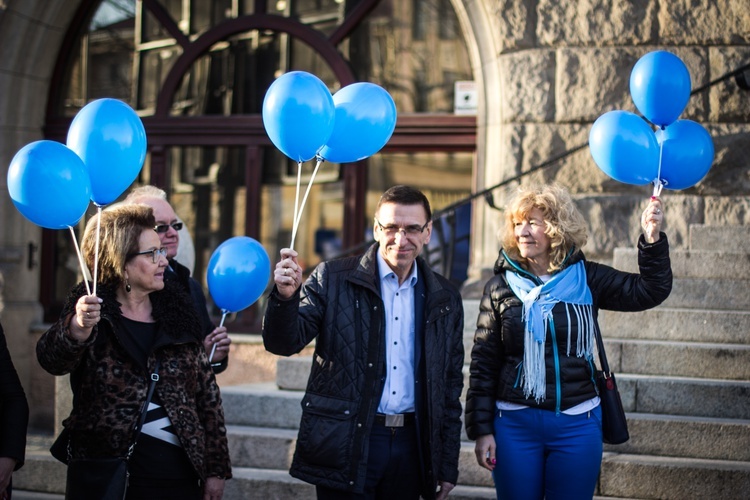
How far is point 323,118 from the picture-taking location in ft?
12.5

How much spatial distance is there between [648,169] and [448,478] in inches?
65.3

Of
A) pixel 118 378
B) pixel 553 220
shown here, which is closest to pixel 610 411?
pixel 553 220

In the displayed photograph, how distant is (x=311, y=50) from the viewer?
8.48m

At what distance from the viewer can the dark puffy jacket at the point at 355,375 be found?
3.79 m

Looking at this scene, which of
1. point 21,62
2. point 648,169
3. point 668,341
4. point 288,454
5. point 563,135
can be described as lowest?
point 288,454

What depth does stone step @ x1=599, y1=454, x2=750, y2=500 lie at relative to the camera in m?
4.90

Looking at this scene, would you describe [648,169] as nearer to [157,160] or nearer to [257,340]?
[257,340]

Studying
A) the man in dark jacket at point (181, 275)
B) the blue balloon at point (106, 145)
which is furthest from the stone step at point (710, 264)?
the blue balloon at point (106, 145)

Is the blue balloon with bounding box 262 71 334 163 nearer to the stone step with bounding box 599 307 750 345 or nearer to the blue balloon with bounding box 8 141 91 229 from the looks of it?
the blue balloon with bounding box 8 141 91 229

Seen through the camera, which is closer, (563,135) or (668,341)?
(668,341)

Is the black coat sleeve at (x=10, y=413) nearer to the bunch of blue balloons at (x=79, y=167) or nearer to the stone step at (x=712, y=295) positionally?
the bunch of blue balloons at (x=79, y=167)

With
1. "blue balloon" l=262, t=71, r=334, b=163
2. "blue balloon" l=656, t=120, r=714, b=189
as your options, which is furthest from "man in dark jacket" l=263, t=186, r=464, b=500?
"blue balloon" l=656, t=120, r=714, b=189

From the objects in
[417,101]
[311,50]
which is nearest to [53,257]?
[311,50]

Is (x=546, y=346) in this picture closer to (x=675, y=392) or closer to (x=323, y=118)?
(x=323, y=118)
